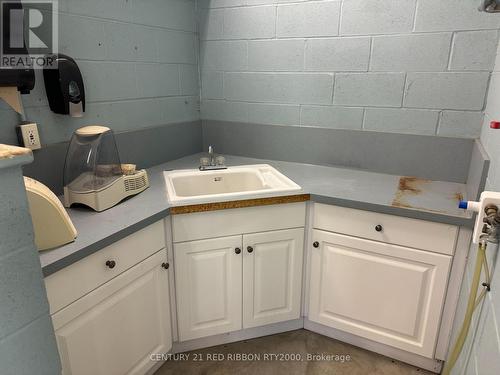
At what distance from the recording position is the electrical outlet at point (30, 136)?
138cm

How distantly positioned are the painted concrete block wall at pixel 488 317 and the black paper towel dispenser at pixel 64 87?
1634 mm

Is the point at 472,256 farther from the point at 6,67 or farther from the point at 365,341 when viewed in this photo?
the point at 6,67

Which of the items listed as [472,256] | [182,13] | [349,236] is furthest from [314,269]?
[182,13]

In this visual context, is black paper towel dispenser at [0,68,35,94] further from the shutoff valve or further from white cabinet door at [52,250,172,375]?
the shutoff valve

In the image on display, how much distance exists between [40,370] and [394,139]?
1.84 m

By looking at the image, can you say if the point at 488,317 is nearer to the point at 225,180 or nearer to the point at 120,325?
the point at 120,325

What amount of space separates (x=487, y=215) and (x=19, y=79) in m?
1.56

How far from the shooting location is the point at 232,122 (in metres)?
2.35

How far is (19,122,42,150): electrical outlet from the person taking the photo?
138 cm

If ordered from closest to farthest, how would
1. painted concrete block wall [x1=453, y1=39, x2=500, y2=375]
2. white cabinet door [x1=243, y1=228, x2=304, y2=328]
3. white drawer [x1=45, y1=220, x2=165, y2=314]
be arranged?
painted concrete block wall [x1=453, y1=39, x2=500, y2=375] → white drawer [x1=45, y1=220, x2=165, y2=314] → white cabinet door [x1=243, y1=228, x2=304, y2=328]

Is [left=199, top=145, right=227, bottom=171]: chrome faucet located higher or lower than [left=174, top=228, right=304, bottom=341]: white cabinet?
higher

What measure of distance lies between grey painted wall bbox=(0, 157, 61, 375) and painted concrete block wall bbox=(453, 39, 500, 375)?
1027 millimetres

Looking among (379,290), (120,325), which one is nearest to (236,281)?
(120,325)

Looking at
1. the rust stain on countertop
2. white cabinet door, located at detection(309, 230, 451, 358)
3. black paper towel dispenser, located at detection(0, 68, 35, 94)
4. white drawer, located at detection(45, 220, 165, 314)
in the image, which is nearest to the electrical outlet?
black paper towel dispenser, located at detection(0, 68, 35, 94)
